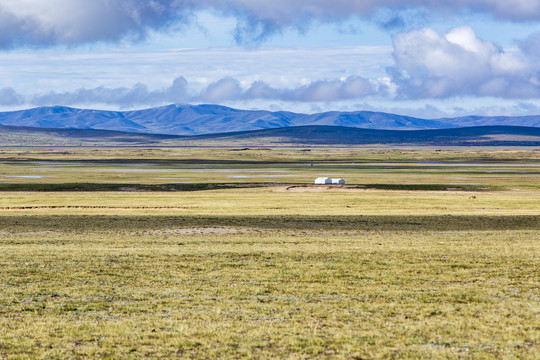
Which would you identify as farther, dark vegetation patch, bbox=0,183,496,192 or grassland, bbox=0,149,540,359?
dark vegetation patch, bbox=0,183,496,192

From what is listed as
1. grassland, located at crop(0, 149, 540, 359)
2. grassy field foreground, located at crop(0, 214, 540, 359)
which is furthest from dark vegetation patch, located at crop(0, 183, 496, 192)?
grassy field foreground, located at crop(0, 214, 540, 359)

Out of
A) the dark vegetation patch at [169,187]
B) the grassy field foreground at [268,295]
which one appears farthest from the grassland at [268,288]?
the dark vegetation patch at [169,187]

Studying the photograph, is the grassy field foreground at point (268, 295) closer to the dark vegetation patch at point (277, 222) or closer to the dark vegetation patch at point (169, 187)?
the dark vegetation patch at point (277, 222)

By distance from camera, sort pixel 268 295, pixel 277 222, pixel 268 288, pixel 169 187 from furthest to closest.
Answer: pixel 169 187
pixel 277 222
pixel 268 288
pixel 268 295

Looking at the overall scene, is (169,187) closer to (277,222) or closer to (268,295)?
(277,222)

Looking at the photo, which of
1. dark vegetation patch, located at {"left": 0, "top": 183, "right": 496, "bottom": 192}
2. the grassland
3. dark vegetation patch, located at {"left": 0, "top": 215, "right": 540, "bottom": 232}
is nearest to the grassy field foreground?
the grassland

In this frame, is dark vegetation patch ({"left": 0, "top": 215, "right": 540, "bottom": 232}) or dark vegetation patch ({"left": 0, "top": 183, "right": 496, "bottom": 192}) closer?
dark vegetation patch ({"left": 0, "top": 215, "right": 540, "bottom": 232})

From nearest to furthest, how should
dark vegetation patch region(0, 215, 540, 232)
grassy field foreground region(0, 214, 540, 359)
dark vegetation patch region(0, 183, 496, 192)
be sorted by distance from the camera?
grassy field foreground region(0, 214, 540, 359) < dark vegetation patch region(0, 215, 540, 232) < dark vegetation patch region(0, 183, 496, 192)

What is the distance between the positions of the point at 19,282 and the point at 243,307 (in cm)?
749

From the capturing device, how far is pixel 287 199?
61969 mm

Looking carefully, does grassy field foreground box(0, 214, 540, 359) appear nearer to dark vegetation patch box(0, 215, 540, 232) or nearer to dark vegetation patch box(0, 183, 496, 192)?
dark vegetation patch box(0, 215, 540, 232)

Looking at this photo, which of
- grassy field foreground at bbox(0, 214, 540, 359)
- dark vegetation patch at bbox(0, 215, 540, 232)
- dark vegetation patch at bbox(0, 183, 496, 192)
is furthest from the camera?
dark vegetation patch at bbox(0, 183, 496, 192)

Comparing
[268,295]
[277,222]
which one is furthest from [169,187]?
[268,295]

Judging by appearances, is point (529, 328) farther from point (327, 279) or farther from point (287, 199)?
point (287, 199)
